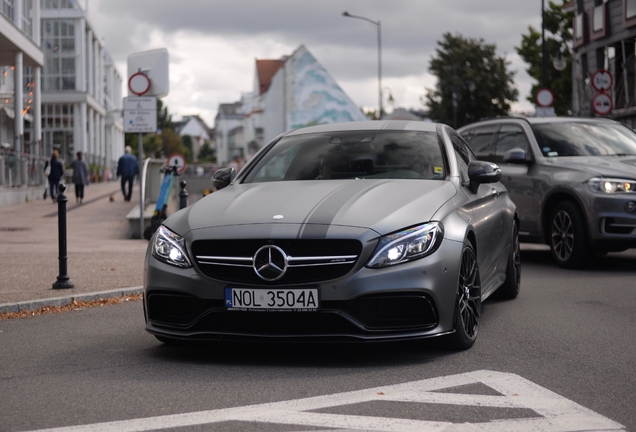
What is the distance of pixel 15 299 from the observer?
9.06 metres

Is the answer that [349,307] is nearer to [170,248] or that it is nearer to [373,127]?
[170,248]

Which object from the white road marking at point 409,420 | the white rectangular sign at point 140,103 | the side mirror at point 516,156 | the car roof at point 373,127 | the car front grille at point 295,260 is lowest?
the white road marking at point 409,420

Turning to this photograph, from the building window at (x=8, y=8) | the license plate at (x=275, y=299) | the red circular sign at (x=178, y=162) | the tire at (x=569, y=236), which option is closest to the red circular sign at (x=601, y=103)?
the red circular sign at (x=178, y=162)

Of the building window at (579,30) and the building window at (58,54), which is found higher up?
the building window at (58,54)

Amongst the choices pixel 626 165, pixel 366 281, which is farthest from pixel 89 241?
pixel 366 281

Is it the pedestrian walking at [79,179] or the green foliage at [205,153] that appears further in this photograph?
the green foliage at [205,153]

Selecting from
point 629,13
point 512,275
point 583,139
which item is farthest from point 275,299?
point 629,13

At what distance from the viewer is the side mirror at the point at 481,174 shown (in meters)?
7.12

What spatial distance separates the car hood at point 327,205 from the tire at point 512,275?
2.10m

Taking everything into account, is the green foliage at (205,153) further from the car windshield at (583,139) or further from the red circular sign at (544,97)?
the car windshield at (583,139)

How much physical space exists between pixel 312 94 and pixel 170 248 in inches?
3954

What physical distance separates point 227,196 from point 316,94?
99284 mm

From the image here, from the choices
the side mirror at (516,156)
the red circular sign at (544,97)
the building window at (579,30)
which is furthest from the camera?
the building window at (579,30)

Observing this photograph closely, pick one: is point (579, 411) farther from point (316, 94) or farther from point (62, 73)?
point (316, 94)
